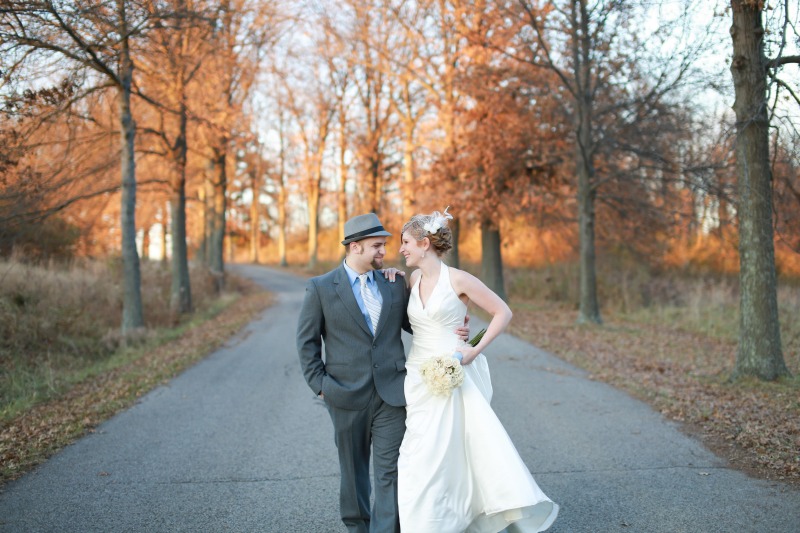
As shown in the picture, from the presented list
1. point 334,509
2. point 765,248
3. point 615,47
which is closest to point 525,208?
point 615,47

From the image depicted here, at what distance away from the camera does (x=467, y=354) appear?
437 cm

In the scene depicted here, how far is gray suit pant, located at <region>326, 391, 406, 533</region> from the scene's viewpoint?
4.18 metres

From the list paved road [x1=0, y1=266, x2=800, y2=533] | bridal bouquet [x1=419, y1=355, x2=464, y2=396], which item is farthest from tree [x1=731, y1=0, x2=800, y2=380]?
bridal bouquet [x1=419, y1=355, x2=464, y2=396]

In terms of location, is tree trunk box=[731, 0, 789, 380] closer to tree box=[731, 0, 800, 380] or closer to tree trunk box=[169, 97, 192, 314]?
tree box=[731, 0, 800, 380]

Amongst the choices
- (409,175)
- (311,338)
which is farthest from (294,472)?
(409,175)

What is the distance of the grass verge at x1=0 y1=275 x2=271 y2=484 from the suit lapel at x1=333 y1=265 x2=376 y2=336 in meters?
3.60

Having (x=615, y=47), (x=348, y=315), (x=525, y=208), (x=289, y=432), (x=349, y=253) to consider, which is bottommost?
(x=289, y=432)

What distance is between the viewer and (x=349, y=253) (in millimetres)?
4461

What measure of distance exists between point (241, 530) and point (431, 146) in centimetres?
2370

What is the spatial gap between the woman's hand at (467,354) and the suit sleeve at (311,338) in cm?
94

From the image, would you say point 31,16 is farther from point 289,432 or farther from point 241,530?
point 241,530

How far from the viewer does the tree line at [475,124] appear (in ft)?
29.5

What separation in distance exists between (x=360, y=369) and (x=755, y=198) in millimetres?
7073

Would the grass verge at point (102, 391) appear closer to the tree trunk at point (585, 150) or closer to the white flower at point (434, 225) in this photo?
the white flower at point (434, 225)
